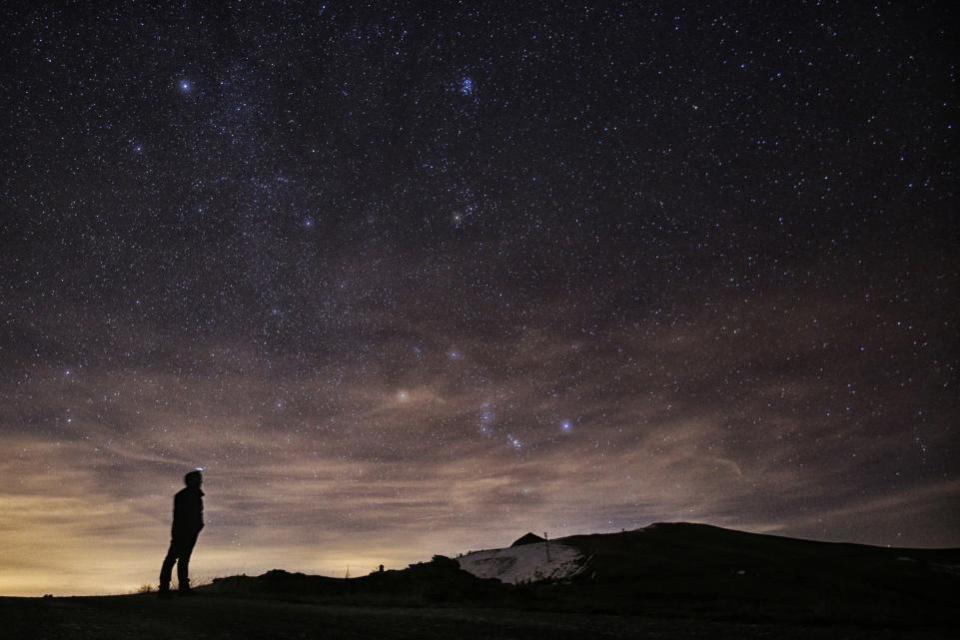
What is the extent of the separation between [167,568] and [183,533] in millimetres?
642

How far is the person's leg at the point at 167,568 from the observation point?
34.2 ft

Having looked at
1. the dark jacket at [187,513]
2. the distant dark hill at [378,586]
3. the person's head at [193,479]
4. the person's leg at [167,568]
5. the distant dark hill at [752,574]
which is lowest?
the distant dark hill at [752,574]

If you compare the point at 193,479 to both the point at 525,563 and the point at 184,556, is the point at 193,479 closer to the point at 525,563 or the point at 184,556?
the point at 184,556

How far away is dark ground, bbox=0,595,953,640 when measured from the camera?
5344 mm

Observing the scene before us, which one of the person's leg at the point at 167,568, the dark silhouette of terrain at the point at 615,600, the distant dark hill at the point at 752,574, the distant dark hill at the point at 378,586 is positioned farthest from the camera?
the distant dark hill at the point at 378,586

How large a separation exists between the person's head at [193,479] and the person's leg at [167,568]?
1.18 metres

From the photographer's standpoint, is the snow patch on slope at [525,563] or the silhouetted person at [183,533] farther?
the snow patch on slope at [525,563]

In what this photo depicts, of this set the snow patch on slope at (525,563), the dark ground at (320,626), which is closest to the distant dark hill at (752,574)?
the snow patch on slope at (525,563)

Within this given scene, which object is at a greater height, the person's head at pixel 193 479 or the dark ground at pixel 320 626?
the person's head at pixel 193 479

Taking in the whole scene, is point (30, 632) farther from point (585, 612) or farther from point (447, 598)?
point (447, 598)

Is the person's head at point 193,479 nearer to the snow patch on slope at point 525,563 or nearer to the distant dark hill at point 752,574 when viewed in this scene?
the distant dark hill at point 752,574

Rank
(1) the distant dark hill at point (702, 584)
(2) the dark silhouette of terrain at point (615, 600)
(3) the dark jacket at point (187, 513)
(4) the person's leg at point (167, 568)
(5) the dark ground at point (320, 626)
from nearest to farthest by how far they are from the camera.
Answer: (5) the dark ground at point (320, 626)
(2) the dark silhouette of terrain at point (615, 600)
(1) the distant dark hill at point (702, 584)
(4) the person's leg at point (167, 568)
(3) the dark jacket at point (187, 513)

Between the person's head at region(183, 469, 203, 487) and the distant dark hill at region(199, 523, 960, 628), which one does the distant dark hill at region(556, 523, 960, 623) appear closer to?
the distant dark hill at region(199, 523, 960, 628)

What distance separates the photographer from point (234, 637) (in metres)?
5.25
